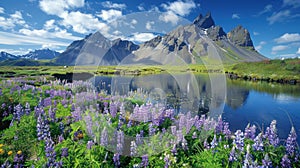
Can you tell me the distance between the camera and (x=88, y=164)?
3207mm

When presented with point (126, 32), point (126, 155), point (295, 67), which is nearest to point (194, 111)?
point (126, 155)

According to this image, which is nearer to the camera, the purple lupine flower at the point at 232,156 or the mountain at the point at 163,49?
the purple lupine flower at the point at 232,156

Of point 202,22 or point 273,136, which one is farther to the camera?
point 202,22

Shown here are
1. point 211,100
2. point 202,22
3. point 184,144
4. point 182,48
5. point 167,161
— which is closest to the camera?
point 167,161

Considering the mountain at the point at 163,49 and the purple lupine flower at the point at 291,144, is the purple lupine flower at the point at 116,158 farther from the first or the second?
the purple lupine flower at the point at 291,144

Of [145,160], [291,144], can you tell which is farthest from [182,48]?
[291,144]

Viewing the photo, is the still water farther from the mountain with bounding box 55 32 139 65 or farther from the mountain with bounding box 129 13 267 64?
the mountain with bounding box 55 32 139 65

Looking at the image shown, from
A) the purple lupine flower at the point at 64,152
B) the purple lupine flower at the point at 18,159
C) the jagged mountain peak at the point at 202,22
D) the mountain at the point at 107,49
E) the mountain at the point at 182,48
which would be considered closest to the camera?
the purple lupine flower at the point at 64,152

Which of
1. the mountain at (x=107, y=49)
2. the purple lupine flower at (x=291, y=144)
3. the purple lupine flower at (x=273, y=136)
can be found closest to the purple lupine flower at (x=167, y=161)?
the purple lupine flower at (x=273, y=136)

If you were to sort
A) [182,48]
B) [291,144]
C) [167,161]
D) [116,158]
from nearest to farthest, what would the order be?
[167,161] → [116,158] → [291,144] → [182,48]

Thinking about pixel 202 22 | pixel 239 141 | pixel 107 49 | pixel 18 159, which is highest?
pixel 202 22

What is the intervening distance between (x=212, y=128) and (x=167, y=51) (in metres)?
2.17

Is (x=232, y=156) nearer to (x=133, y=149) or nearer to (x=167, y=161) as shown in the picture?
(x=167, y=161)

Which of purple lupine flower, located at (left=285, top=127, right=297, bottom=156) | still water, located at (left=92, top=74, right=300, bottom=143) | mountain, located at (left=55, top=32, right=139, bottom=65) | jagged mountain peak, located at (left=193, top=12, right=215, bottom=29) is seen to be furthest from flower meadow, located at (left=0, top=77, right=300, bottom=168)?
jagged mountain peak, located at (left=193, top=12, right=215, bottom=29)
